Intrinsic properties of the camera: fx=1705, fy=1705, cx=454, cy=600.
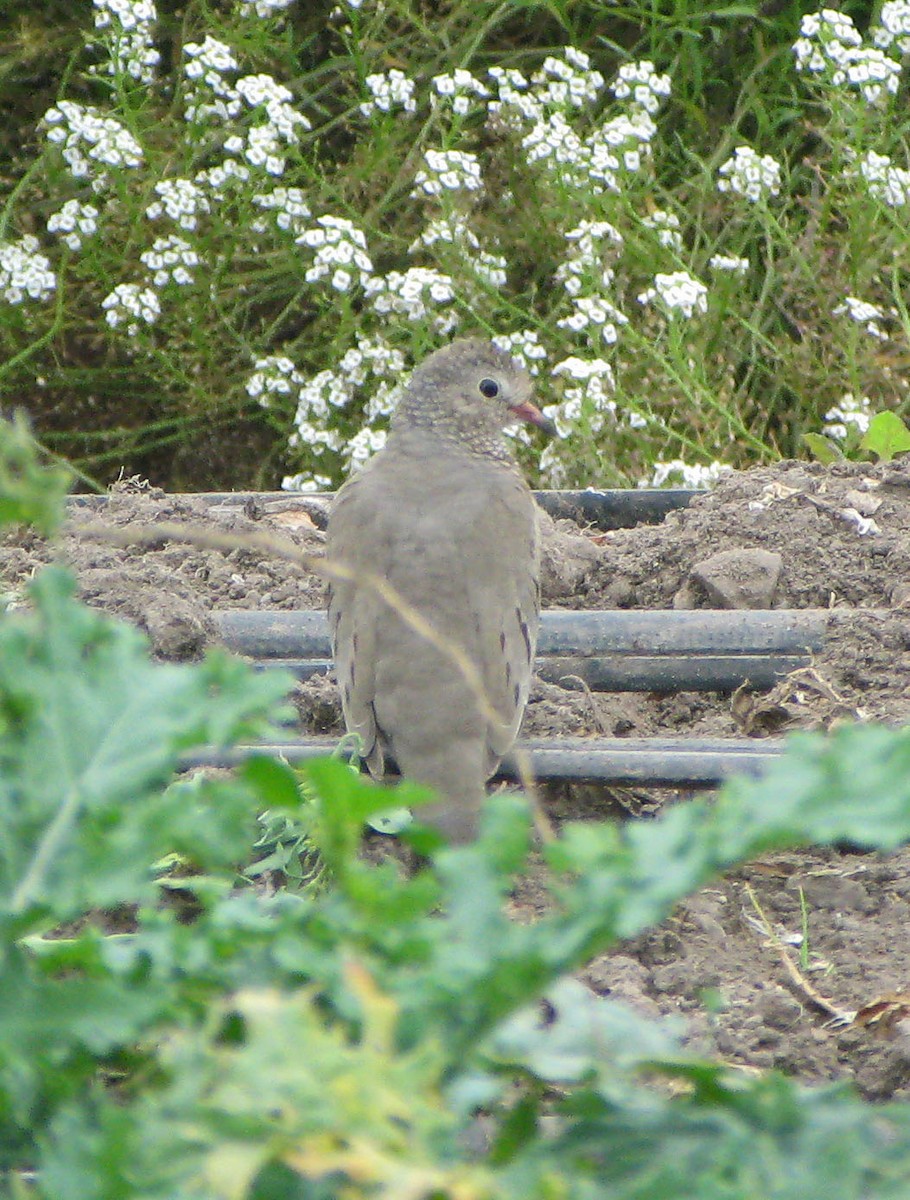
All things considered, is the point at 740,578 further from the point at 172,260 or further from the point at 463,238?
the point at 172,260

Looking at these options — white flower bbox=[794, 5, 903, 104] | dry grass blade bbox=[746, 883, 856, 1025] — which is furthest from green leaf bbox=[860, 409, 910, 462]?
dry grass blade bbox=[746, 883, 856, 1025]

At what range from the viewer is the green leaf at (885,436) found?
484 centimetres

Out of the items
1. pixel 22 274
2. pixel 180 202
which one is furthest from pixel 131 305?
pixel 22 274

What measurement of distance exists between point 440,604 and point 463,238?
2619 millimetres

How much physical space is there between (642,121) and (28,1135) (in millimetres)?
4792

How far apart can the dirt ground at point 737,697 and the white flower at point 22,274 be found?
1867mm

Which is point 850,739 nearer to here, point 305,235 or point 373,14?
point 305,235

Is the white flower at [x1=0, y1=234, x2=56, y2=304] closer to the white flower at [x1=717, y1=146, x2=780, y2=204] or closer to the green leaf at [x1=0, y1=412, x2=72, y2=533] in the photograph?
the white flower at [x1=717, y1=146, x2=780, y2=204]

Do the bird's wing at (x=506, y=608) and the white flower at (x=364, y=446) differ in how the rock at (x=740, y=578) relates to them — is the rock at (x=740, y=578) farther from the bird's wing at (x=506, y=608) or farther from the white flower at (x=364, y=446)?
the white flower at (x=364, y=446)

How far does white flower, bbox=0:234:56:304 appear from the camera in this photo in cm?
594

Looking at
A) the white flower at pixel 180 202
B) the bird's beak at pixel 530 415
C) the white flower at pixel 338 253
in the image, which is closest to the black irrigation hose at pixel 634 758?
the bird's beak at pixel 530 415

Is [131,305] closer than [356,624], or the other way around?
[356,624]

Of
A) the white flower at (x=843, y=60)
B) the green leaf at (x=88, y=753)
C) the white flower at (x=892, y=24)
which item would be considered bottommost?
the green leaf at (x=88, y=753)

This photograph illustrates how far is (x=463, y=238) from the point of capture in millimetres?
5426
